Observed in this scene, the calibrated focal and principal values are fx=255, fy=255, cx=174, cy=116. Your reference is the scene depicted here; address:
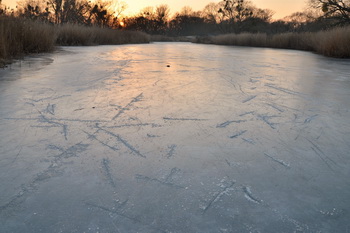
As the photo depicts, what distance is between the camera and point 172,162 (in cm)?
126

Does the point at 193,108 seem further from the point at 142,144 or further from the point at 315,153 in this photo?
the point at 315,153

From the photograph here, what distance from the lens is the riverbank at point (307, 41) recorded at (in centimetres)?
728

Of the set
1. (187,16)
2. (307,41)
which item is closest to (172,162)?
(307,41)

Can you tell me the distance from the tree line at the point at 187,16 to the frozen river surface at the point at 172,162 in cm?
450

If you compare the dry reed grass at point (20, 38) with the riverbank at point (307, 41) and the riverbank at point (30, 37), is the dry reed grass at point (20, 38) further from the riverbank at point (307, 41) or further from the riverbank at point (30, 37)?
the riverbank at point (307, 41)

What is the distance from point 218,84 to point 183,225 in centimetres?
247

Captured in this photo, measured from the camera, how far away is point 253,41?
1370 centimetres

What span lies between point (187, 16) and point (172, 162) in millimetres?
58246

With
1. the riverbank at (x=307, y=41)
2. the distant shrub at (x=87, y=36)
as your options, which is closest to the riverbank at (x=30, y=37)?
the distant shrub at (x=87, y=36)

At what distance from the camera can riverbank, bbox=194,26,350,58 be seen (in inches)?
287

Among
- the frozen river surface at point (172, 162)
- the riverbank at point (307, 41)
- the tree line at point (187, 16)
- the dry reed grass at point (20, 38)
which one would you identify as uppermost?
the tree line at point (187, 16)

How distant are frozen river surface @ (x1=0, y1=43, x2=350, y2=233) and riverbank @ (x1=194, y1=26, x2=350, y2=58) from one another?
19.5 feet

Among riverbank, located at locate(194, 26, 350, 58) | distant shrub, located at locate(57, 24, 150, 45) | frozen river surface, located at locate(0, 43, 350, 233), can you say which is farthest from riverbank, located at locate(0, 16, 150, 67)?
riverbank, located at locate(194, 26, 350, 58)

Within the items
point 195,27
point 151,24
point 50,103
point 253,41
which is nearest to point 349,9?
point 253,41
